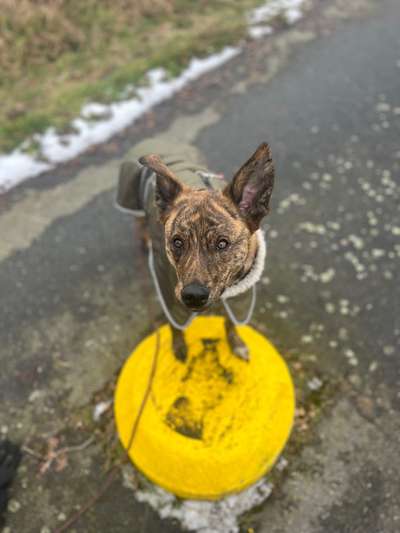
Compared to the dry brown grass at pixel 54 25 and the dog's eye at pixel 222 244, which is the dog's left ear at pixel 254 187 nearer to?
the dog's eye at pixel 222 244

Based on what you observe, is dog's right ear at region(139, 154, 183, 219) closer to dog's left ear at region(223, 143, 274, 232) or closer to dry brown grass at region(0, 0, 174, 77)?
dog's left ear at region(223, 143, 274, 232)

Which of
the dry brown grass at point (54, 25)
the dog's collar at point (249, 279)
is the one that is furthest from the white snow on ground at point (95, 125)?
the dog's collar at point (249, 279)

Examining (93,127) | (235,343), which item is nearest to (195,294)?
(235,343)

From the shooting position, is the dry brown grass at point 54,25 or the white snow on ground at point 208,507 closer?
the white snow on ground at point 208,507

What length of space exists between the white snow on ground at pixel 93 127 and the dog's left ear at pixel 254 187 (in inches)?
179

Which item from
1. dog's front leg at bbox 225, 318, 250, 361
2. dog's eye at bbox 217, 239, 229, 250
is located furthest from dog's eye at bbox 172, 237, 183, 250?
dog's front leg at bbox 225, 318, 250, 361

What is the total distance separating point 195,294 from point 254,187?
782 millimetres

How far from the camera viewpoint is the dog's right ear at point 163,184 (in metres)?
3.14

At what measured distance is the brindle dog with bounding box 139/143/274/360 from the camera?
2904 mm

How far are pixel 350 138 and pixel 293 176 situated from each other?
1.31 metres

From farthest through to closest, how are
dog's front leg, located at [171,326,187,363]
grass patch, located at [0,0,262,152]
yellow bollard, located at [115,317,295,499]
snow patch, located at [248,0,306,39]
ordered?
snow patch, located at [248,0,306,39] < grass patch, located at [0,0,262,152] < dog's front leg, located at [171,326,187,363] < yellow bollard, located at [115,317,295,499]

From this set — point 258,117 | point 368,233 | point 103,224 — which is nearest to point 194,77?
point 258,117

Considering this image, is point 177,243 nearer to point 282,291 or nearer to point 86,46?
point 282,291

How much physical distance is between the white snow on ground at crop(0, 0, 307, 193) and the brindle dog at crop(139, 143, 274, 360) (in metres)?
4.24
